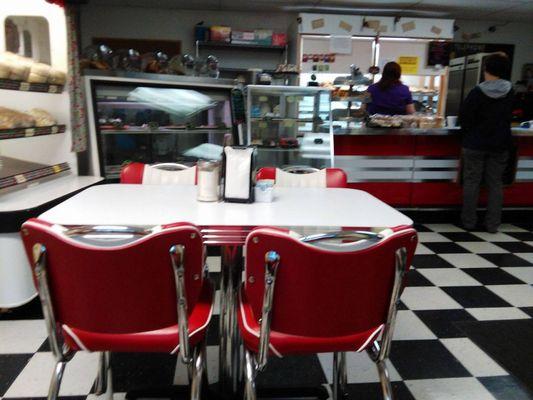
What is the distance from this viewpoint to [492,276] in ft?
11.0

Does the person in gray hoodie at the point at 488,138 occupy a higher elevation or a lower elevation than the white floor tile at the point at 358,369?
higher

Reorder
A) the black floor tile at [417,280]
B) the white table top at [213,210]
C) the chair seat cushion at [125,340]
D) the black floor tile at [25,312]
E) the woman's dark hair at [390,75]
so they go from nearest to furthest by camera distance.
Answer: the chair seat cushion at [125,340] → the white table top at [213,210] → the black floor tile at [25,312] → the black floor tile at [417,280] → the woman's dark hair at [390,75]

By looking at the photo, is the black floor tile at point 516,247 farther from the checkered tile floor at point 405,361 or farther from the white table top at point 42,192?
the white table top at point 42,192

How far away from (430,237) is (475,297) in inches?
54.5

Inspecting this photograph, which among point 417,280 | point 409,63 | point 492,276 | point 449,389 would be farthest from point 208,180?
point 409,63

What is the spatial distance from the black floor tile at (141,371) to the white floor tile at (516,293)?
2251 millimetres

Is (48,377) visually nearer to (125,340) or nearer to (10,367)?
(10,367)

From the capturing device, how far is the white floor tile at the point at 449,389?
1.92 metres

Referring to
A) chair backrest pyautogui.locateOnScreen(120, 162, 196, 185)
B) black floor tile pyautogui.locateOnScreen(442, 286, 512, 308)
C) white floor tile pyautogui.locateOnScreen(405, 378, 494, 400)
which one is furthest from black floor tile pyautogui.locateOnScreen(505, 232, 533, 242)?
chair backrest pyautogui.locateOnScreen(120, 162, 196, 185)

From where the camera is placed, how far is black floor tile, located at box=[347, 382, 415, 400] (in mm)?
1899

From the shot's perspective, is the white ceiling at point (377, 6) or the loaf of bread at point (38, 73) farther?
the white ceiling at point (377, 6)

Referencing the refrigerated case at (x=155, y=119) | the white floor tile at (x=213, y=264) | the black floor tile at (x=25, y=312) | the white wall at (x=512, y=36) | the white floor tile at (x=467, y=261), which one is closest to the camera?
the black floor tile at (x=25, y=312)

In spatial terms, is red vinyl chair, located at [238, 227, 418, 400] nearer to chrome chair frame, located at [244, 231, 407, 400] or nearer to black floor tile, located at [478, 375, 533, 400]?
chrome chair frame, located at [244, 231, 407, 400]

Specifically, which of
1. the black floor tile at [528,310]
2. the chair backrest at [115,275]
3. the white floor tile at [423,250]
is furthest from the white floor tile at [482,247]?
the chair backrest at [115,275]
